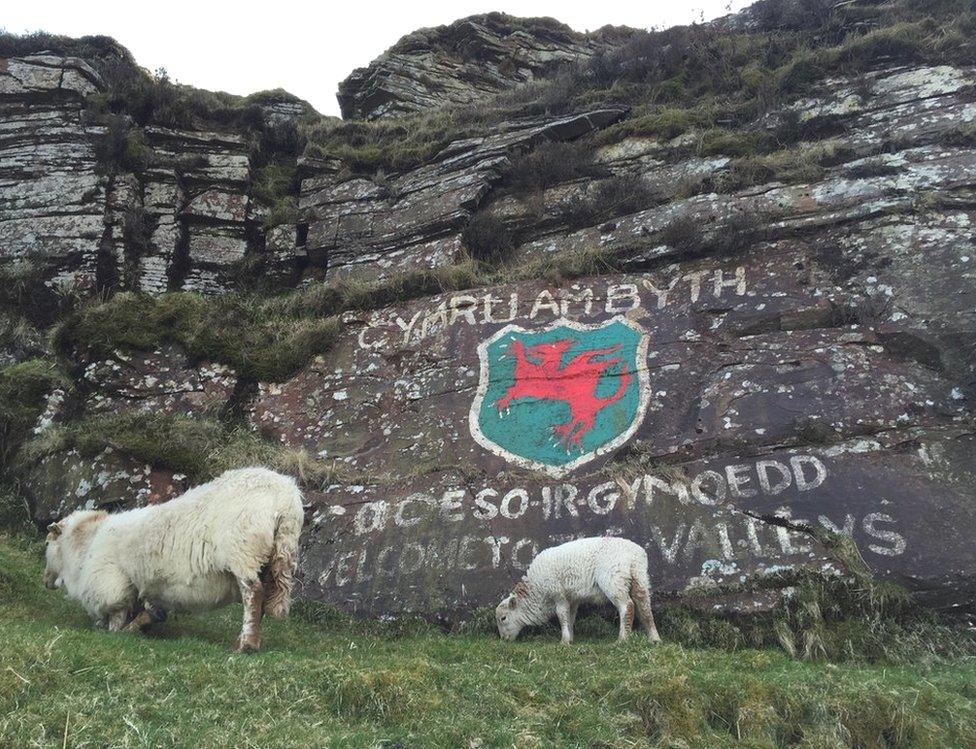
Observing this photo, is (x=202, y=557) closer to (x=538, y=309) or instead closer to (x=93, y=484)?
(x=93, y=484)

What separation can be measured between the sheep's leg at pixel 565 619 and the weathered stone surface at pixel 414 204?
28.7ft

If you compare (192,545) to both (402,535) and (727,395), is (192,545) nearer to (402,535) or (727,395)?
(402,535)

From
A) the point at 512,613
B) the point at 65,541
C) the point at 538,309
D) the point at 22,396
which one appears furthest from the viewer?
the point at 538,309

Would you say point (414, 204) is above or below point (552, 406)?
above

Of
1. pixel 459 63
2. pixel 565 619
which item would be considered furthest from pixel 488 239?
pixel 459 63

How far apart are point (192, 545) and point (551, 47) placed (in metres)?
27.3

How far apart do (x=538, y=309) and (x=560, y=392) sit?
2.17 metres

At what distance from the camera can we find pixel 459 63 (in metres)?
29.8

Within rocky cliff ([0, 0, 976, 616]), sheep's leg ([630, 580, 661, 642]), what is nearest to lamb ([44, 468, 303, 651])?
rocky cliff ([0, 0, 976, 616])

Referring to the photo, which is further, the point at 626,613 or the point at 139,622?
the point at 626,613

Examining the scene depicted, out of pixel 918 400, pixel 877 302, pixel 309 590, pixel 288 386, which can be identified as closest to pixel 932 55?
pixel 877 302

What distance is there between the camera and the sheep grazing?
8898 mm

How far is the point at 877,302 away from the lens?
11883 mm

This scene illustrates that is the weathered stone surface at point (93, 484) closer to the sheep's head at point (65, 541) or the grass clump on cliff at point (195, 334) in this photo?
the sheep's head at point (65, 541)
